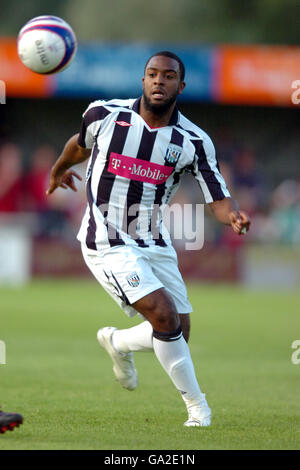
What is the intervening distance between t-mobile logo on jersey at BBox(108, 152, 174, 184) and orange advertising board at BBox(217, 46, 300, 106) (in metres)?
17.0

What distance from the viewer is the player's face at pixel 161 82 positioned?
6.02 meters

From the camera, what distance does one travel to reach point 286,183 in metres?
24.1

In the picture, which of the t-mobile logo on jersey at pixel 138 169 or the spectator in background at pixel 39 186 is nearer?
the t-mobile logo on jersey at pixel 138 169

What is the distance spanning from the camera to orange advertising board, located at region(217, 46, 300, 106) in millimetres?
22812

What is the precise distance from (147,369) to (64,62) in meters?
3.59

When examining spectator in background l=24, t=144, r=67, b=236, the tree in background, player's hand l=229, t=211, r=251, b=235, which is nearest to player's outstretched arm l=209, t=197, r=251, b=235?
player's hand l=229, t=211, r=251, b=235

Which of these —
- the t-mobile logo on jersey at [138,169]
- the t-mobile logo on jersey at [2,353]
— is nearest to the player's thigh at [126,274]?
the t-mobile logo on jersey at [138,169]

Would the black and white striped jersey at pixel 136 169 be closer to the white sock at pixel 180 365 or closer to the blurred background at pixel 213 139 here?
the white sock at pixel 180 365

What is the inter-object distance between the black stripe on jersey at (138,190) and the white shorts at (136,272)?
0.13 metres

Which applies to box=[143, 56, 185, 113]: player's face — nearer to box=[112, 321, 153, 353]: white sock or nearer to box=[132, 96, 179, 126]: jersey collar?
box=[132, 96, 179, 126]: jersey collar

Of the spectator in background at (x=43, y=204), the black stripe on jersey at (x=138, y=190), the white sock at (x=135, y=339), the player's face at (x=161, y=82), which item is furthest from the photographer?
the spectator in background at (x=43, y=204)

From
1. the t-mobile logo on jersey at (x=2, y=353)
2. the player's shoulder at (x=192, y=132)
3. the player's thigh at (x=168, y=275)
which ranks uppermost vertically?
the player's shoulder at (x=192, y=132)
